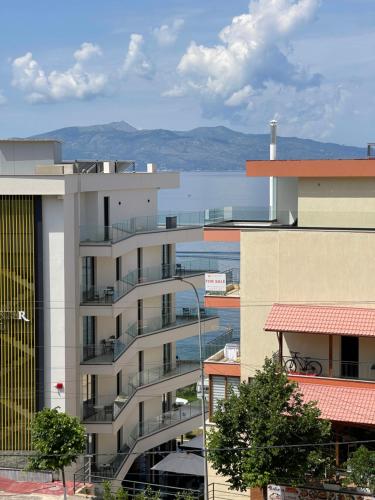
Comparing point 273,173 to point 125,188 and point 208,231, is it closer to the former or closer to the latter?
point 208,231

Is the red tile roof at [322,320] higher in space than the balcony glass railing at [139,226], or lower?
lower

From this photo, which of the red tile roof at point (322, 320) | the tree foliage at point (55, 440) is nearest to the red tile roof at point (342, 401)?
the red tile roof at point (322, 320)

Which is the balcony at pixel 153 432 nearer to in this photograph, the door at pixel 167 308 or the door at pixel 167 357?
the door at pixel 167 357

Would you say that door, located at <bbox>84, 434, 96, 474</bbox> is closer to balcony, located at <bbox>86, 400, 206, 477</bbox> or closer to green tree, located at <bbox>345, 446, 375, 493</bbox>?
balcony, located at <bbox>86, 400, 206, 477</bbox>

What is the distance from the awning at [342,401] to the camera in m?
23.2

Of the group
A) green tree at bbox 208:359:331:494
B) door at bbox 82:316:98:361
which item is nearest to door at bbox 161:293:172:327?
door at bbox 82:316:98:361

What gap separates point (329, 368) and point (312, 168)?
244 inches

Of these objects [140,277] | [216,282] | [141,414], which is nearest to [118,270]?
[140,277]

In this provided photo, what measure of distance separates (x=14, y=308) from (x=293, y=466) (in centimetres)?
1311

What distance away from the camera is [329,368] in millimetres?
24703

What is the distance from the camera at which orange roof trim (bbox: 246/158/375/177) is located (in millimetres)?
26531

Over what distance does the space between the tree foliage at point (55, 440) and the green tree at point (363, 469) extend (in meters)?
10.2

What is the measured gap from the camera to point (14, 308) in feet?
103

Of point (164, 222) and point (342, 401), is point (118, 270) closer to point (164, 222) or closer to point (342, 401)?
point (164, 222)
